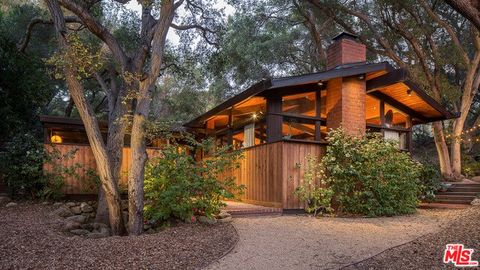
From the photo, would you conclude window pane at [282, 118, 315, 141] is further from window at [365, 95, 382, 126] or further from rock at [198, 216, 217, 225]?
rock at [198, 216, 217, 225]

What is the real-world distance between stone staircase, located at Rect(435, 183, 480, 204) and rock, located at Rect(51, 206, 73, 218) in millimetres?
10858

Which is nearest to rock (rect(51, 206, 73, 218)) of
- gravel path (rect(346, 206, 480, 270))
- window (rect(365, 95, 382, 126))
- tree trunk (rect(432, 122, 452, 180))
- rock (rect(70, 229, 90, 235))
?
rock (rect(70, 229, 90, 235))

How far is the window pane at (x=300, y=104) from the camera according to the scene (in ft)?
Result: 32.2

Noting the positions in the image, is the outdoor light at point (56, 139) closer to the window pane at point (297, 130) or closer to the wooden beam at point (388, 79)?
the window pane at point (297, 130)

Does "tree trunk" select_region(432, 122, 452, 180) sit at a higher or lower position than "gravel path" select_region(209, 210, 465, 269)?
higher

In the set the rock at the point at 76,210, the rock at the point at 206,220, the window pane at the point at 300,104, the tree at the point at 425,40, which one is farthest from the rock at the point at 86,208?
the tree at the point at 425,40

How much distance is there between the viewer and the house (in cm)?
912

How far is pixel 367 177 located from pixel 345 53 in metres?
4.31

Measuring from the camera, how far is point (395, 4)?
13922mm

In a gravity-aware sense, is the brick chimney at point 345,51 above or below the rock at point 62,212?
Result: above

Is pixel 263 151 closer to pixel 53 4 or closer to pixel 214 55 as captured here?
pixel 214 55

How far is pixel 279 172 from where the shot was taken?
29.6 ft

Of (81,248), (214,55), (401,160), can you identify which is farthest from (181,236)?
(214,55)

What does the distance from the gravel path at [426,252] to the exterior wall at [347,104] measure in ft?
14.3
